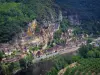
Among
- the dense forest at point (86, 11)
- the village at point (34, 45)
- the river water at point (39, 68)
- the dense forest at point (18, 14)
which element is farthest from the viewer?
the dense forest at point (86, 11)

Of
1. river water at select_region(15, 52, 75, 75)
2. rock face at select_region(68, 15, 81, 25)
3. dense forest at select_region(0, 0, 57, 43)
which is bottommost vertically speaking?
river water at select_region(15, 52, 75, 75)

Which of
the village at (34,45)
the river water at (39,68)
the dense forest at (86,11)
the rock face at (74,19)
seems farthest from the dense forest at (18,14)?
the river water at (39,68)

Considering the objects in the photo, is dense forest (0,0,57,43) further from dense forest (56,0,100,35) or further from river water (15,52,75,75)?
river water (15,52,75,75)

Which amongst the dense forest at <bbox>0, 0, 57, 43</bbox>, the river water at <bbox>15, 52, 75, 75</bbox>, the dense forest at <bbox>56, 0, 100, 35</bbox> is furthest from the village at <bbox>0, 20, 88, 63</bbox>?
the dense forest at <bbox>56, 0, 100, 35</bbox>

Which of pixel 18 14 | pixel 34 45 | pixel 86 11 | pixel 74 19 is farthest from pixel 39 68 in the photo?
pixel 86 11

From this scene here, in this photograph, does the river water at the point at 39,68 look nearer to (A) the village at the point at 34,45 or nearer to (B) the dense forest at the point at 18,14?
(A) the village at the point at 34,45

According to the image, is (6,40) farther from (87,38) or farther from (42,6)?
(87,38)

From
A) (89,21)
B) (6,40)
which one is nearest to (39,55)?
(6,40)

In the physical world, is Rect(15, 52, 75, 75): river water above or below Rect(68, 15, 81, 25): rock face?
below
